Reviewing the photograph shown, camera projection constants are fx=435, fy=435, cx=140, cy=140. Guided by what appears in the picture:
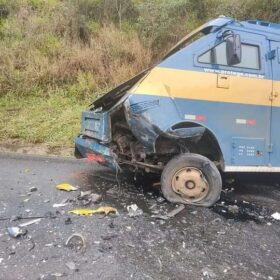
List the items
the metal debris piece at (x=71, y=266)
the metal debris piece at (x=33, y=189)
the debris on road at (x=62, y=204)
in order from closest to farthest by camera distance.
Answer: the metal debris piece at (x=71, y=266) < the debris on road at (x=62, y=204) < the metal debris piece at (x=33, y=189)

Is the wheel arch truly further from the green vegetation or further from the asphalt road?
the green vegetation

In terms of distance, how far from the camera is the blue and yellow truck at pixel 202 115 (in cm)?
528

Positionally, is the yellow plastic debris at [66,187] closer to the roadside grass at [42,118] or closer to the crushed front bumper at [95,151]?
the crushed front bumper at [95,151]

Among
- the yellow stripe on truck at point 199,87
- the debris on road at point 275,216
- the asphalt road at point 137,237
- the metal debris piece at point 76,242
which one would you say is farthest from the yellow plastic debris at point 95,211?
the debris on road at point 275,216

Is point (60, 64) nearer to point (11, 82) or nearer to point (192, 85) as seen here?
point (11, 82)

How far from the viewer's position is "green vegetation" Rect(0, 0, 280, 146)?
1031cm

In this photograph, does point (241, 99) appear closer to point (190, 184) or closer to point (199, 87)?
point (199, 87)

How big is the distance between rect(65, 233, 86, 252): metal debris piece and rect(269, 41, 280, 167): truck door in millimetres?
2913

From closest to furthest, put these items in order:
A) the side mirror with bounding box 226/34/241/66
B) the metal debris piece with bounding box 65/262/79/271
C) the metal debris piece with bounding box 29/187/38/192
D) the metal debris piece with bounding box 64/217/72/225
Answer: the metal debris piece with bounding box 65/262/79/271 < the metal debris piece with bounding box 64/217/72/225 < the side mirror with bounding box 226/34/241/66 < the metal debris piece with bounding box 29/187/38/192

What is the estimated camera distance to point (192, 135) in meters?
5.31

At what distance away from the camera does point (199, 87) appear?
5.39 metres

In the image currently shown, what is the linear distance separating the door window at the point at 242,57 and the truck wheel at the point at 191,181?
122 centimetres

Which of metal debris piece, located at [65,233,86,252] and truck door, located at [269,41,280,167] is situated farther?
truck door, located at [269,41,280,167]

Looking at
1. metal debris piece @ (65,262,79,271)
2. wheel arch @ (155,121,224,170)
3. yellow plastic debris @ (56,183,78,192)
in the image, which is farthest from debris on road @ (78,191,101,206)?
metal debris piece @ (65,262,79,271)
